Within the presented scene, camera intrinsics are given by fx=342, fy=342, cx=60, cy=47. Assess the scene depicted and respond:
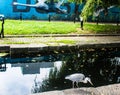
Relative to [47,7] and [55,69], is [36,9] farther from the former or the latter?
[55,69]

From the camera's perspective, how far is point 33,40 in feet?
46.8

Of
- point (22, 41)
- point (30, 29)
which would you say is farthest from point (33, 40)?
point (30, 29)

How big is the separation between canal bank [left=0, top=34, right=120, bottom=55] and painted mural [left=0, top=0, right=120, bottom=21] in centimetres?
676

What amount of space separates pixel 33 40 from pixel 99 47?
9.15ft

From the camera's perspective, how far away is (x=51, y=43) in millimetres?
13617

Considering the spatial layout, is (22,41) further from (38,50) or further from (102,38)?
(102,38)

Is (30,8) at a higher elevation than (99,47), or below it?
higher

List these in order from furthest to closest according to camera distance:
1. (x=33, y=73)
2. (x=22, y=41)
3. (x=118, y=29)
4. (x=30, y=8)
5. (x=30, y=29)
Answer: (x=30, y=8)
(x=118, y=29)
(x=30, y=29)
(x=22, y=41)
(x=33, y=73)

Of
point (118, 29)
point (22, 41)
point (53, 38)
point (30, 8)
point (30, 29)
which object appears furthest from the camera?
point (30, 8)

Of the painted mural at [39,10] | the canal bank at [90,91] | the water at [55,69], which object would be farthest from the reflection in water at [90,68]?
the painted mural at [39,10]

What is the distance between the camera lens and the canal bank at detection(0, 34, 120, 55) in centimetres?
1273

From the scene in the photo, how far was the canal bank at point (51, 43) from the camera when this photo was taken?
1273cm

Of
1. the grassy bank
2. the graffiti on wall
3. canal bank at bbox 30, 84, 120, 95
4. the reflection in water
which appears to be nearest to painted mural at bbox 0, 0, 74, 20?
the graffiti on wall

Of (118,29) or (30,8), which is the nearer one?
(118,29)
